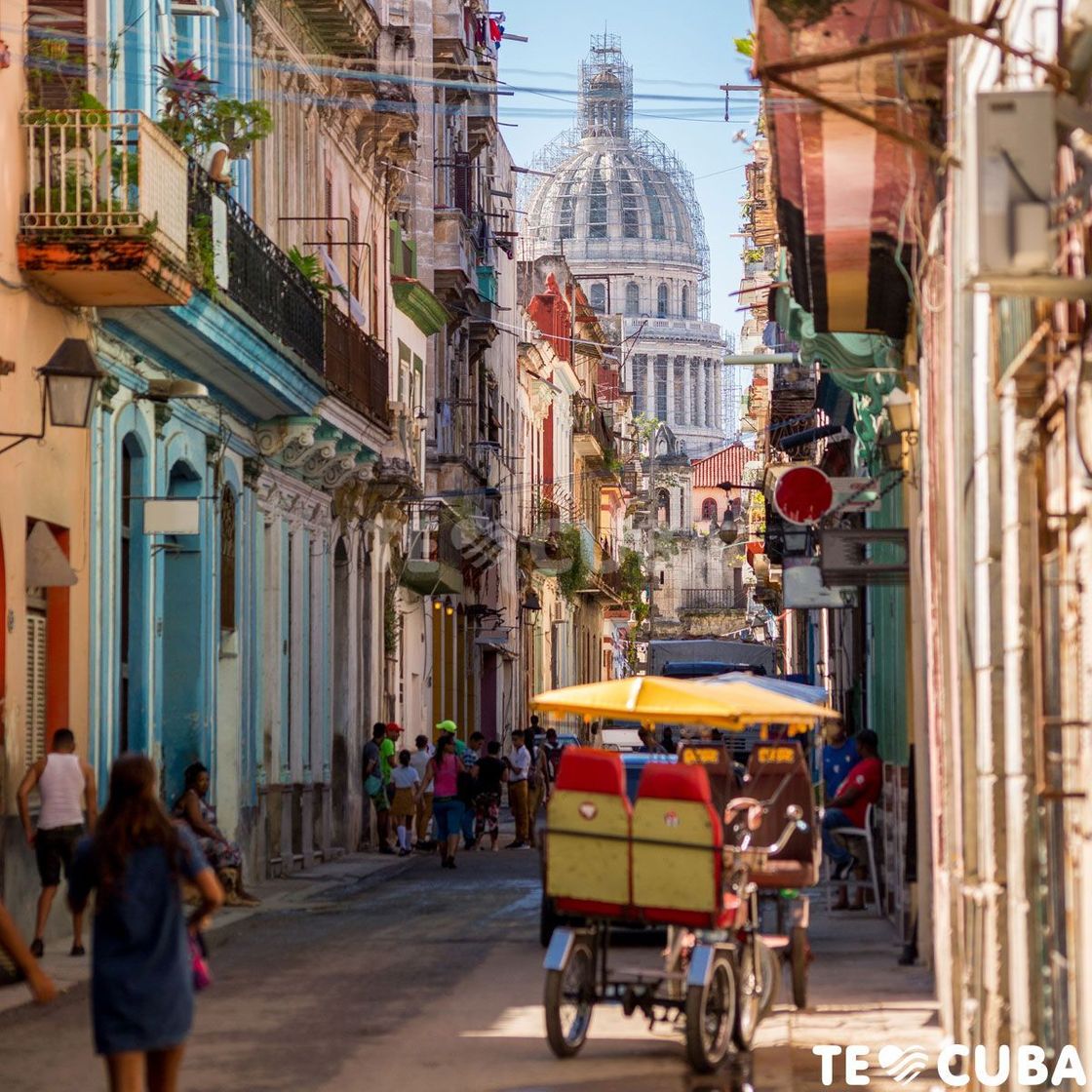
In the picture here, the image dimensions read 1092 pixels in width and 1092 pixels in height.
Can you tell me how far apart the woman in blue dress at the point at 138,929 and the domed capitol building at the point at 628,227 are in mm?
170899

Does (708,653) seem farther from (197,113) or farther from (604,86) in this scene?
(604,86)

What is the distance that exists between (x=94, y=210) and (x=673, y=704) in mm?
6663

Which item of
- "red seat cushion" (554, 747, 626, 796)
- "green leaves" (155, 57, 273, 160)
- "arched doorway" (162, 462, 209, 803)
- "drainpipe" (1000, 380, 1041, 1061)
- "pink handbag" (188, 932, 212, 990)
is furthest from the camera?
"arched doorway" (162, 462, 209, 803)

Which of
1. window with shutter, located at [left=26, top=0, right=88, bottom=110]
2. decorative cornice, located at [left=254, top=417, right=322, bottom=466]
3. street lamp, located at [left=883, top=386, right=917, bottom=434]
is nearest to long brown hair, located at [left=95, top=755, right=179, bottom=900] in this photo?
street lamp, located at [left=883, top=386, right=917, bottom=434]

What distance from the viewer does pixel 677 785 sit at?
12570mm

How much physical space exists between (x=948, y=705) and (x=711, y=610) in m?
119

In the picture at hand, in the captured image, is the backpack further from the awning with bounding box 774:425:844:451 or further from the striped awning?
the striped awning

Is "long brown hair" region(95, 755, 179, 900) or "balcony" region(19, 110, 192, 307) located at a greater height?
"balcony" region(19, 110, 192, 307)

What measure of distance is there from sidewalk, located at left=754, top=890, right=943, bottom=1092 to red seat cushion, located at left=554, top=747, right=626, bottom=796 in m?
1.50

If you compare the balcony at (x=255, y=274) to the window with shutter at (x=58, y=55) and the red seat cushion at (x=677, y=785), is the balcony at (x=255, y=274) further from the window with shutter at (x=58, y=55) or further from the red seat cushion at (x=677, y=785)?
the red seat cushion at (x=677, y=785)

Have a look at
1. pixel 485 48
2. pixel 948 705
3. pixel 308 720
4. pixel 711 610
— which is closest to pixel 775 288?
pixel 308 720

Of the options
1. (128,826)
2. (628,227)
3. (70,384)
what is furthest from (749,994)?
(628,227)

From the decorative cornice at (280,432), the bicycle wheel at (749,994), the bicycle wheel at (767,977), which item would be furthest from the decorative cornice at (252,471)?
the bicycle wheel at (749,994)

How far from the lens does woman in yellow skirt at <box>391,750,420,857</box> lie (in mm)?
31750
